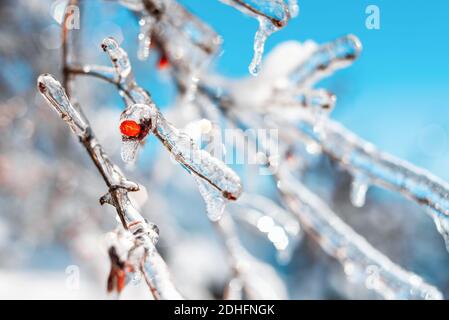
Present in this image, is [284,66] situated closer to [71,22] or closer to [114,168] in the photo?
[71,22]

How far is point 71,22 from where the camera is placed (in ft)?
3.89

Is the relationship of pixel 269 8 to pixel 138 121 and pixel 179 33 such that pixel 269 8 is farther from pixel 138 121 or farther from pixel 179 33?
pixel 179 33

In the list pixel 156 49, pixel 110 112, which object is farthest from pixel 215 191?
pixel 110 112

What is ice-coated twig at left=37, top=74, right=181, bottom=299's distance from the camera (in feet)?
1.98

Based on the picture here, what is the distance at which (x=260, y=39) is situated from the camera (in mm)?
927

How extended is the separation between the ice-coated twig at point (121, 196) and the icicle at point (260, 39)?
1.27 ft

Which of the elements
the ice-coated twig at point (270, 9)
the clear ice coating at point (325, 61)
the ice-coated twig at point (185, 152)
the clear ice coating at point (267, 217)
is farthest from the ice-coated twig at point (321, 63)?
the ice-coated twig at point (185, 152)

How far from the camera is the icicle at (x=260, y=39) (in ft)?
2.84

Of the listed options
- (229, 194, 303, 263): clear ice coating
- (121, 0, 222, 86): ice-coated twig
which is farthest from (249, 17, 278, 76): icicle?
(229, 194, 303, 263): clear ice coating

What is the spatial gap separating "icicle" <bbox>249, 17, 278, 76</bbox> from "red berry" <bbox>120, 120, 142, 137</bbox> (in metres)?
0.34

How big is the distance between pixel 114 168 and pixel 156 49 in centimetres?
92

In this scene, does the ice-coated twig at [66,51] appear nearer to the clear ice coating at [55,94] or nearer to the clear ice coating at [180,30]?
the clear ice coating at [180,30]

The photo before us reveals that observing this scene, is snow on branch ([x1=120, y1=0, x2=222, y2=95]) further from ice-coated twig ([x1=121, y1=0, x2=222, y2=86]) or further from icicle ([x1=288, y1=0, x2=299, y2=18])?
icicle ([x1=288, y1=0, x2=299, y2=18])
